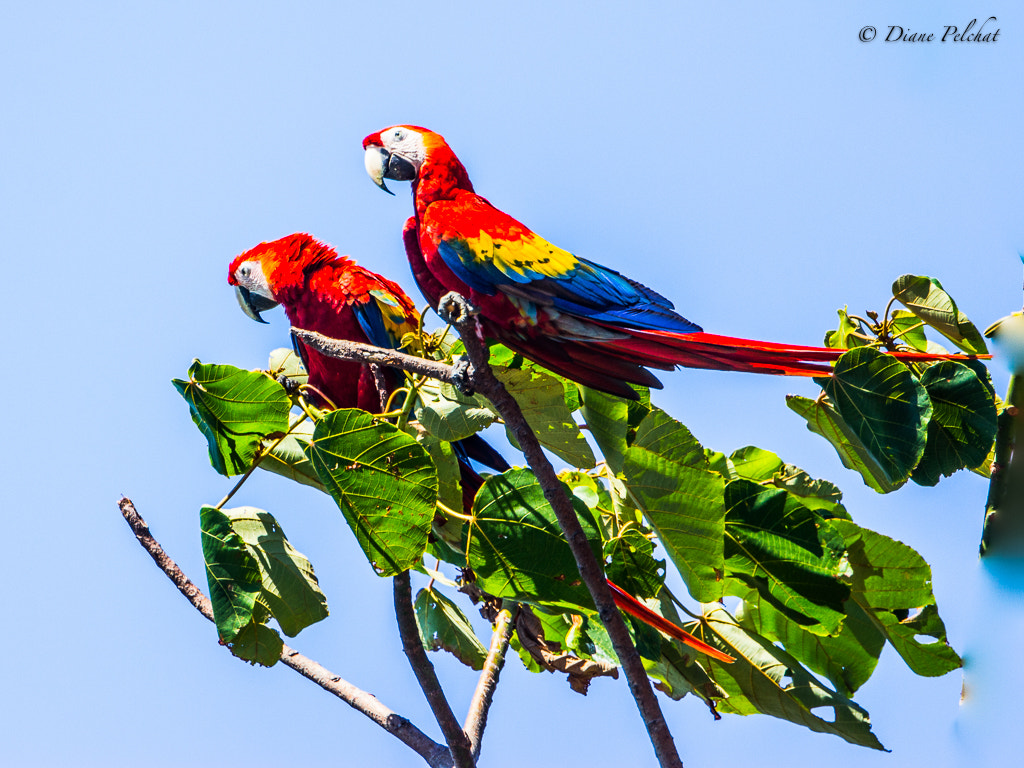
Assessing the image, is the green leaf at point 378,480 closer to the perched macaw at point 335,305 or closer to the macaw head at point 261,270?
the perched macaw at point 335,305

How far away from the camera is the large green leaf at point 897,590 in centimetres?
179

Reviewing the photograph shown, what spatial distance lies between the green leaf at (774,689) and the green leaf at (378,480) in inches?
31.0

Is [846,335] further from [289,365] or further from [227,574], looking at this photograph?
[289,365]

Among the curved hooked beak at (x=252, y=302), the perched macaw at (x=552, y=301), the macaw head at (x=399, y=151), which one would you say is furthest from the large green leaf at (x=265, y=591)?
the curved hooked beak at (x=252, y=302)

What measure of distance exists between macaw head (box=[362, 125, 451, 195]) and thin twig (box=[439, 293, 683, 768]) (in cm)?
98

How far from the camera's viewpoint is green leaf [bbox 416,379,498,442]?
5.79 ft

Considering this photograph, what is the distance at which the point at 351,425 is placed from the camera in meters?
1.57

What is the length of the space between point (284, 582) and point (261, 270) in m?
1.39

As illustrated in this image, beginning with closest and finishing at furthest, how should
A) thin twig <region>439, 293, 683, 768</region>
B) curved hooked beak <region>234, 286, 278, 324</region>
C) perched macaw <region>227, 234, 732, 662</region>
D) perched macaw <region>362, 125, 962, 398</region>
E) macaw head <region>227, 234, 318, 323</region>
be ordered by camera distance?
thin twig <region>439, 293, 683, 768</region>
perched macaw <region>362, 125, 962, 398</region>
perched macaw <region>227, 234, 732, 662</region>
macaw head <region>227, 234, 318, 323</region>
curved hooked beak <region>234, 286, 278, 324</region>

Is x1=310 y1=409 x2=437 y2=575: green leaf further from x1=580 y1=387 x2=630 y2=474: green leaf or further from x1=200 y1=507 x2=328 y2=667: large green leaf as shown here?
x1=580 y1=387 x2=630 y2=474: green leaf

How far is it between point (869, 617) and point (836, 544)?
310mm

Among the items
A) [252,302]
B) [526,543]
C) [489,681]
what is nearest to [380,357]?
[526,543]

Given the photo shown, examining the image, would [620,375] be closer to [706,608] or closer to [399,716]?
[706,608]

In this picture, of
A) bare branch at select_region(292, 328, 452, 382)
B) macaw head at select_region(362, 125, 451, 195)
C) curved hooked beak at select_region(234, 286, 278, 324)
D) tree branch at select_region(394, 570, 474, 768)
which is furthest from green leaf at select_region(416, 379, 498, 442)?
curved hooked beak at select_region(234, 286, 278, 324)
